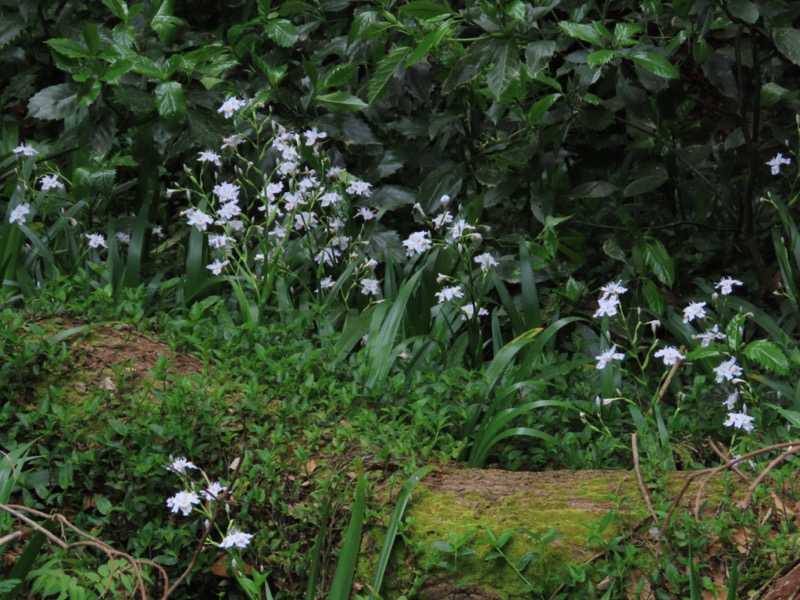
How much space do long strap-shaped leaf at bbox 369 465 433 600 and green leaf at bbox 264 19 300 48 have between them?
6.49 ft

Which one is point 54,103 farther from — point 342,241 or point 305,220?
point 342,241

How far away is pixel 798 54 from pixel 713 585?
5.60 ft

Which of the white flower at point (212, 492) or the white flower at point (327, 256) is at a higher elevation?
the white flower at point (327, 256)

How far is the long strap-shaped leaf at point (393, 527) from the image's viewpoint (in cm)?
202

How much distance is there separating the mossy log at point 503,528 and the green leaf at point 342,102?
5.45ft

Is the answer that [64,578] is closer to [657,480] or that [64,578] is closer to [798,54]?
[657,480]

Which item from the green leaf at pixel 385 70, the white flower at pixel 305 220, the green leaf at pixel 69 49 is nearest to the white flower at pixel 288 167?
the white flower at pixel 305 220

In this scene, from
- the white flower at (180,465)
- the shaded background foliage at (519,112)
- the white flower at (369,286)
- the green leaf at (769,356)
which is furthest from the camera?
the white flower at (369,286)

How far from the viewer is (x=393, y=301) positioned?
3.23 metres

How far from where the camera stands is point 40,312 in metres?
2.99

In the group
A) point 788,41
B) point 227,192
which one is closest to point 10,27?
point 227,192

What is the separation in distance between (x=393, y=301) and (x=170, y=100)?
1.07 metres

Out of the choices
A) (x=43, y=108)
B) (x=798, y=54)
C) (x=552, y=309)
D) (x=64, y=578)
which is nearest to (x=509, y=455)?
(x=552, y=309)

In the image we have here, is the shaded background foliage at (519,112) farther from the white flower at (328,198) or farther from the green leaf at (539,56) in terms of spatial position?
the white flower at (328,198)
